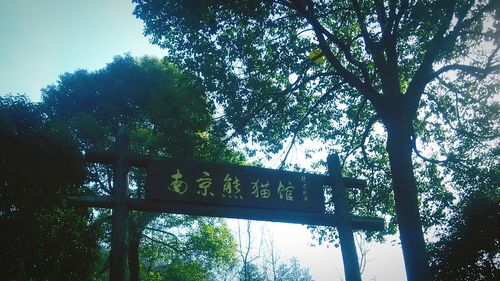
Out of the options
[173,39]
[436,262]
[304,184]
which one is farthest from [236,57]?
[436,262]

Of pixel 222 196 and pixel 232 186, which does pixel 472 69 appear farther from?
pixel 222 196

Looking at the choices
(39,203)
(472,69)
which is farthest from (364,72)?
(39,203)

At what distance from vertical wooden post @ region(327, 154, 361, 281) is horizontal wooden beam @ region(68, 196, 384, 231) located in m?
0.18

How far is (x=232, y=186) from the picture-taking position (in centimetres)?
583

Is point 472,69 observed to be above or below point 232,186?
above

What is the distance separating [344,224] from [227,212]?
94.7 inches

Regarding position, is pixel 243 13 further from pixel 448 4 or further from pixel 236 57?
pixel 448 4

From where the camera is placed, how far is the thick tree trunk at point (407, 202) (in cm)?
646

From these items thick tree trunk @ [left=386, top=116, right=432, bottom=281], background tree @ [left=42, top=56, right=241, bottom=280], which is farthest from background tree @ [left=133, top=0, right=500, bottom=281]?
background tree @ [left=42, top=56, right=241, bottom=280]

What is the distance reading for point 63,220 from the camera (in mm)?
12086

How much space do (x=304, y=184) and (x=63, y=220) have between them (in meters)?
10.0

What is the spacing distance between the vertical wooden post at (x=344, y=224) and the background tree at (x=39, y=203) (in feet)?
32.5

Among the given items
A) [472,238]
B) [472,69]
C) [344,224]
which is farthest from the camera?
[472,238]

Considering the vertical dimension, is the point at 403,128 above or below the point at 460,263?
above
